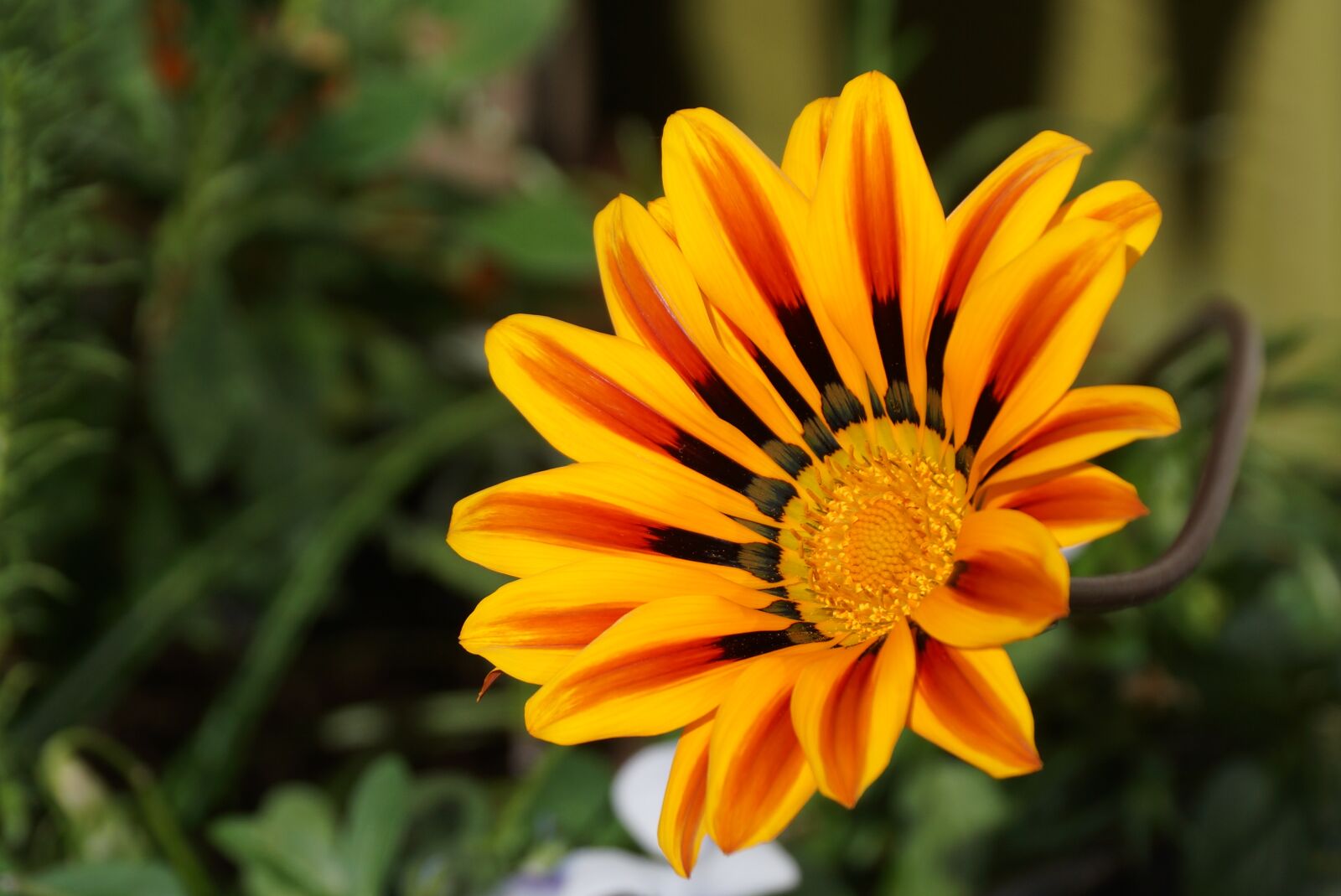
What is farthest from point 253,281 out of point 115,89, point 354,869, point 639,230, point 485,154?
point 639,230

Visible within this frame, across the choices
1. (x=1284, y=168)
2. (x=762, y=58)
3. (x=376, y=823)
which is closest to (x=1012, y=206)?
(x=376, y=823)

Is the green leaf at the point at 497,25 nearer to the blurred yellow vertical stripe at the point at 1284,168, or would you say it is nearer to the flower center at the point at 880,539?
the blurred yellow vertical stripe at the point at 1284,168

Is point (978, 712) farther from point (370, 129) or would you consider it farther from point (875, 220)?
point (370, 129)

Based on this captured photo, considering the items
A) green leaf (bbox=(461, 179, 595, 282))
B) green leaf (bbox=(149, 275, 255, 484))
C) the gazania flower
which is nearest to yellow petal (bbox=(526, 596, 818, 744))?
the gazania flower

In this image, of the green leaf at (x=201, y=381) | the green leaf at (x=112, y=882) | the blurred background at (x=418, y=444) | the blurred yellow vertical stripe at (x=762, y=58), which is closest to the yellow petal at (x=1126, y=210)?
the blurred background at (x=418, y=444)

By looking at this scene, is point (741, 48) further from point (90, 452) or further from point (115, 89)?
point (90, 452)

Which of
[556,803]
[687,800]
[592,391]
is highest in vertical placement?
[592,391]

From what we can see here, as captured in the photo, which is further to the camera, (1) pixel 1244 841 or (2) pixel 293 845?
(1) pixel 1244 841
